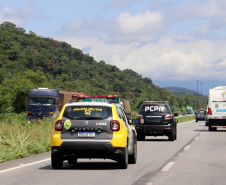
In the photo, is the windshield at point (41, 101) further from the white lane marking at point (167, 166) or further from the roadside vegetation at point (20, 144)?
the white lane marking at point (167, 166)

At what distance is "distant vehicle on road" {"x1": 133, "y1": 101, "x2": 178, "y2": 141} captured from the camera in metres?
25.2

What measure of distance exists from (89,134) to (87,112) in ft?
1.74

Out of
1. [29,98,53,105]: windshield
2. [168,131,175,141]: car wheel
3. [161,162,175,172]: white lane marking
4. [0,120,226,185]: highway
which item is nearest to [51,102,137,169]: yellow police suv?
[0,120,226,185]: highway

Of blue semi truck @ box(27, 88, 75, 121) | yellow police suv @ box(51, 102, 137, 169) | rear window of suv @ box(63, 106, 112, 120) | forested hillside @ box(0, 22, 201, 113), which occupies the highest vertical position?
forested hillside @ box(0, 22, 201, 113)

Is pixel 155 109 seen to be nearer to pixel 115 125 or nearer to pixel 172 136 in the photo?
pixel 172 136

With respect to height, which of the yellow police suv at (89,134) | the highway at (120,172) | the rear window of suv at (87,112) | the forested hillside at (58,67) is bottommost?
the highway at (120,172)

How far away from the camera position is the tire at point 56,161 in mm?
12414

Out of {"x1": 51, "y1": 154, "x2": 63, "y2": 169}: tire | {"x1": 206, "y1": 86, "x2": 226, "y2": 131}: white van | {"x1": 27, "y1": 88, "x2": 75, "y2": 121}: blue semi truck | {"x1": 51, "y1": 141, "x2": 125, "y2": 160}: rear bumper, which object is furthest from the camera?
{"x1": 27, "y1": 88, "x2": 75, "y2": 121}: blue semi truck

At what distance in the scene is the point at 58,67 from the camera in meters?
128

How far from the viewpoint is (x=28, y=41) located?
134250 millimetres

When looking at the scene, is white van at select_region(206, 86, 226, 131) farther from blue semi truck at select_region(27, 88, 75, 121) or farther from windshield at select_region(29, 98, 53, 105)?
windshield at select_region(29, 98, 53, 105)

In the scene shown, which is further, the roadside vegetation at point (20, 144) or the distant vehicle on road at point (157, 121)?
the distant vehicle on road at point (157, 121)

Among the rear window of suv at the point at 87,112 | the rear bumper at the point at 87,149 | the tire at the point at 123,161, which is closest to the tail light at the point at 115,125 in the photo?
the rear window of suv at the point at 87,112

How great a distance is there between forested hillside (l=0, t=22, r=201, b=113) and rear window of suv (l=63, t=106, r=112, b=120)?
67.1m
